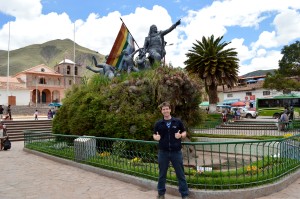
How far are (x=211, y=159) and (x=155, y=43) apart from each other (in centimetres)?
999

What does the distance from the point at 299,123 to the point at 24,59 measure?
161841mm

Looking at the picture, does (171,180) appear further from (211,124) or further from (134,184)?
(211,124)

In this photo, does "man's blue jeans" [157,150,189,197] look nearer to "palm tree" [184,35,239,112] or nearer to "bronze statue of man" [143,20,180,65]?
"bronze statue of man" [143,20,180,65]

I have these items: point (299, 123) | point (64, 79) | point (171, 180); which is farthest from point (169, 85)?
point (64, 79)

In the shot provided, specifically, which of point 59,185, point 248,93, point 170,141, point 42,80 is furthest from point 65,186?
point 42,80

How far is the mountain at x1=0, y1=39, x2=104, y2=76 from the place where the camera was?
15762 centimetres

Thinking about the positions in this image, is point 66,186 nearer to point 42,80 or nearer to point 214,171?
point 214,171

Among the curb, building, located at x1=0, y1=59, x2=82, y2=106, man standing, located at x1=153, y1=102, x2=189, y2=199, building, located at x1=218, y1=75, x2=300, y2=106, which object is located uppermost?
building, located at x1=0, y1=59, x2=82, y2=106

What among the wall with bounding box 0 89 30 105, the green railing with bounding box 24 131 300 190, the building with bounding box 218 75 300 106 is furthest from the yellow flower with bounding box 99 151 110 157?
the wall with bounding box 0 89 30 105

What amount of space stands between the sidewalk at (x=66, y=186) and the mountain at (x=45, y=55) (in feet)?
490

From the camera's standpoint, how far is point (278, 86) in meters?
42.5

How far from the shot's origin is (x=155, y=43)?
1592cm

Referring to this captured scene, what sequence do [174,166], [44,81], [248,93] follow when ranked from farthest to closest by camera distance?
1. [44,81]
2. [248,93]
3. [174,166]

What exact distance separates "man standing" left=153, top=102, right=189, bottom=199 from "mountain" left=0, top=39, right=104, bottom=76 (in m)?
153
